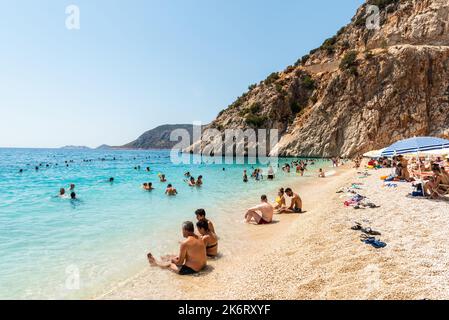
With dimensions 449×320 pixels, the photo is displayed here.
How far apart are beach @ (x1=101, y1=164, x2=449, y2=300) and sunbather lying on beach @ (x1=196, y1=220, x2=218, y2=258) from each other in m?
0.28

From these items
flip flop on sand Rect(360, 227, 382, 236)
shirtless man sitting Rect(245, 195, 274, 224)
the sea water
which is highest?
flip flop on sand Rect(360, 227, 382, 236)

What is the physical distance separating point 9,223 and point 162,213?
5490 millimetres

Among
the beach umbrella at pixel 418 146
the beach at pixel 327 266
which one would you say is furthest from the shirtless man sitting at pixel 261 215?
the beach umbrella at pixel 418 146

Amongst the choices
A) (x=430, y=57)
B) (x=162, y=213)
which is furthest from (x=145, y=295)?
(x=430, y=57)

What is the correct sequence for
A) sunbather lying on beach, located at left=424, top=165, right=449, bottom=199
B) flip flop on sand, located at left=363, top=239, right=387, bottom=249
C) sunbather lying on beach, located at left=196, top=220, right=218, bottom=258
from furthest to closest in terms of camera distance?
sunbather lying on beach, located at left=424, top=165, right=449, bottom=199 < sunbather lying on beach, located at left=196, top=220, right=218, bottom=258 < flip flop on sand, located at left=363, top=239, right=387, bottom=249

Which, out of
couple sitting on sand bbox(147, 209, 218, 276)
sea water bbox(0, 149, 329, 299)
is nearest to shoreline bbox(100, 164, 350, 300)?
couple sitting on sand bbox(147, 209, 218, 276)

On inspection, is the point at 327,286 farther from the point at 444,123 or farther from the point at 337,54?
the point at 337,54

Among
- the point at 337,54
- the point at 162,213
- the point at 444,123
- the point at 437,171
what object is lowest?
the point at 162,213

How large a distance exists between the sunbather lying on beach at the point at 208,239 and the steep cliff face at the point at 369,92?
4467cm

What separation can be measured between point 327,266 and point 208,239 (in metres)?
2.77

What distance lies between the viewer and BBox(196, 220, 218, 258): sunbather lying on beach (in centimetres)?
676

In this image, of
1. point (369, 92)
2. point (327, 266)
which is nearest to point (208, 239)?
point (327, 266)

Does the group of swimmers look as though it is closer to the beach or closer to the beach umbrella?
the beach

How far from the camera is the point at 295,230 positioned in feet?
27.7
